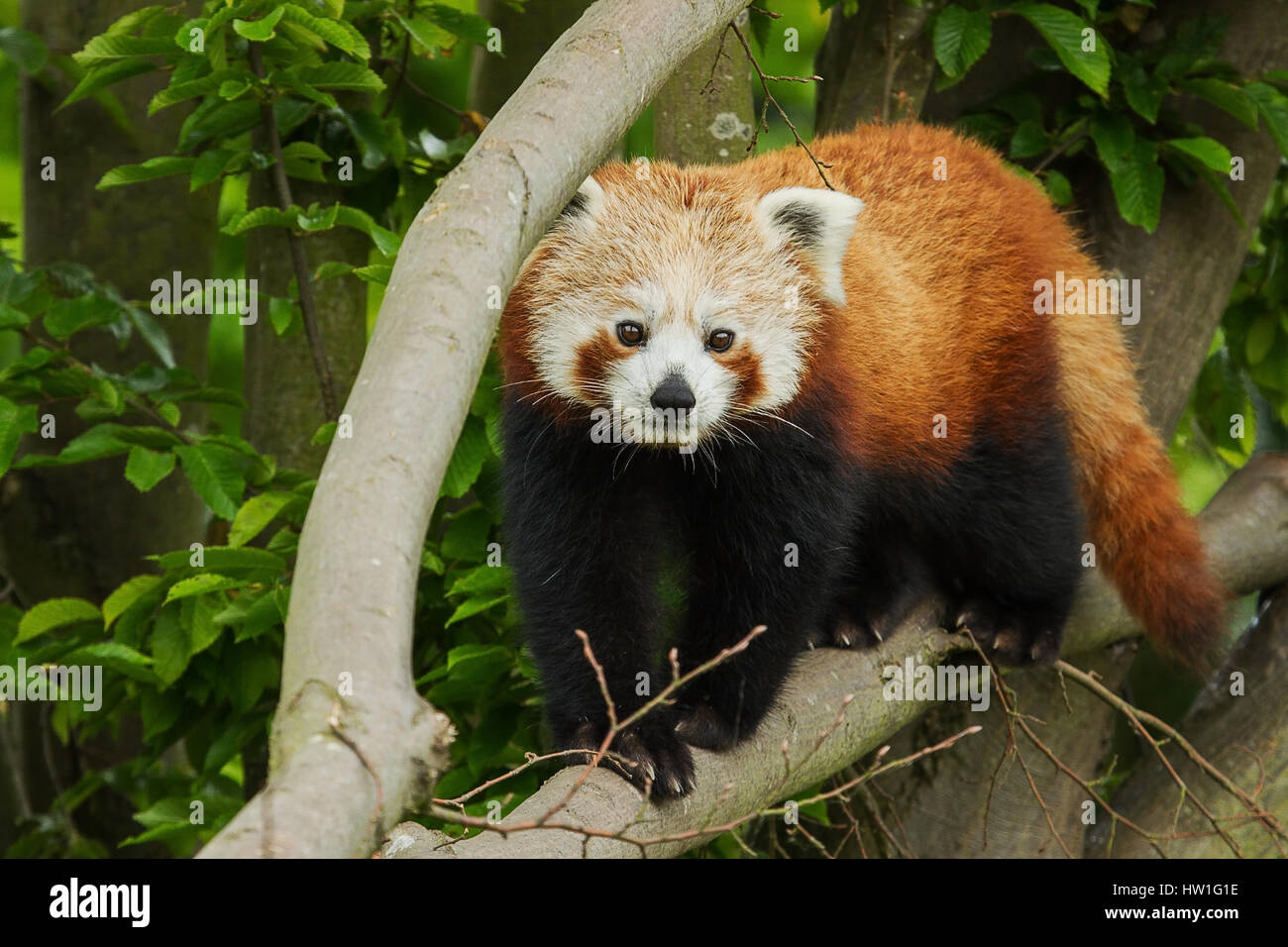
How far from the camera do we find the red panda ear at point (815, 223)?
3719mm

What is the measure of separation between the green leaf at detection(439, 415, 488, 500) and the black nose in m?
0.84

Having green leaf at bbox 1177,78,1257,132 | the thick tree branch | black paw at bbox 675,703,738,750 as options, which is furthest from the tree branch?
green leaf at bbox 1177,78,1257,132

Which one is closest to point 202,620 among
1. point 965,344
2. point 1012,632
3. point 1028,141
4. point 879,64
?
point 965,344

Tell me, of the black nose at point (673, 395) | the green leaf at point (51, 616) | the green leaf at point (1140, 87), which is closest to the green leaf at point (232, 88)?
the black nose at point (673, 395)

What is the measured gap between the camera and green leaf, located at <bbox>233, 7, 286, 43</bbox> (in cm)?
367

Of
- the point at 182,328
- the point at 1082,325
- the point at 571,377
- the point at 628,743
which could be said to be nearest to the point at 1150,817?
the point at 1082,325

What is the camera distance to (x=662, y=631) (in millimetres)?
4148

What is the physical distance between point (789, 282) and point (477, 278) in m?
1.58

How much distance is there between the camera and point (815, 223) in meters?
3.76

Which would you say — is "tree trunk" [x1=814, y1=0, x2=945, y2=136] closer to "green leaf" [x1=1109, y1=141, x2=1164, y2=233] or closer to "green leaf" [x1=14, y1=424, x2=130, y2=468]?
"green leaf" [x1=1109, y1=141, x2=1164, y2=233]

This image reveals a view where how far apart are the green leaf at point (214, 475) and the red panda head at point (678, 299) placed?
105 centimetres

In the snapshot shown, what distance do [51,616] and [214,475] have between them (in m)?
0.88

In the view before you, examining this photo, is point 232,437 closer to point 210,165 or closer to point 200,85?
point 210,165

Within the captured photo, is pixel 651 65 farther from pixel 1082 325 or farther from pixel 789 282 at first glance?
pixel 1082 325
